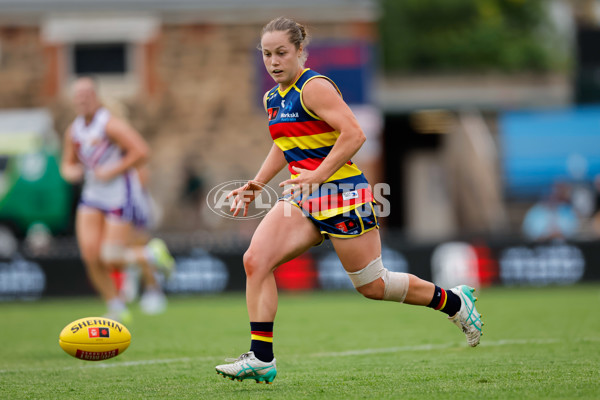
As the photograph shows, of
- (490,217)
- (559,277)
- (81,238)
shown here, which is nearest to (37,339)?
(81,238)

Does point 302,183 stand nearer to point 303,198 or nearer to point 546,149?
point 303,198

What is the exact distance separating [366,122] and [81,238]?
1229cm

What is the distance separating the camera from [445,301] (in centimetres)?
585

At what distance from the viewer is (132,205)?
981cm

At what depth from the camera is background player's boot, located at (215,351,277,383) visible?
5.26 meters

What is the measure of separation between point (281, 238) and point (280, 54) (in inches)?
42.8

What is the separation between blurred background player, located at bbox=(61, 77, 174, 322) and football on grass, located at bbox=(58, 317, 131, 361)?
3190mm

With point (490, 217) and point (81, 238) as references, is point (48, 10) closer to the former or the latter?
point (490, 217)

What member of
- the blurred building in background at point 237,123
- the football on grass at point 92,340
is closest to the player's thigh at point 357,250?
the football on grass at point 92,340

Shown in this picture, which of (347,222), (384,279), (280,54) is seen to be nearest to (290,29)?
(280,54)

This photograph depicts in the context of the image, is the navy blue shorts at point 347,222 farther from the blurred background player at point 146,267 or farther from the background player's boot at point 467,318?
the blurred background player at point 146,267

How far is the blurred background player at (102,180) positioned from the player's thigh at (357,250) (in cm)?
447

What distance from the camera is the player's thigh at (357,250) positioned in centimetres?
549

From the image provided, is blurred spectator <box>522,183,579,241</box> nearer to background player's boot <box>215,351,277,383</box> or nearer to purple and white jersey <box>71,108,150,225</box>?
purple and white jersey <box>71,108,150,225</box>
